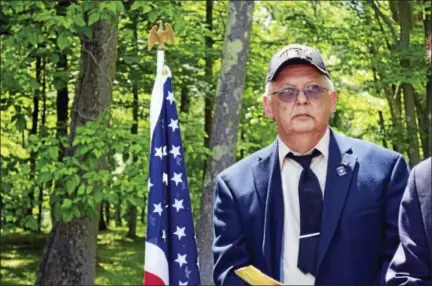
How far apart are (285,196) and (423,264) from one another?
0.61 meters

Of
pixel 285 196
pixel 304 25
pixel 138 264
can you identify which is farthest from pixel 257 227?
pixel 138 264

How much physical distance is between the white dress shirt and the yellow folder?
0.15 metres

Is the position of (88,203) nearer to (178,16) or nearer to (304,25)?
(178,16)

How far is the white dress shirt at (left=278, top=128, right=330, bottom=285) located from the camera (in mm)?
2529

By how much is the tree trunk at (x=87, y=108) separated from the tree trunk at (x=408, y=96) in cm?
643

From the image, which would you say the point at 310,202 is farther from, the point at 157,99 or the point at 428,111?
the point at 428,111

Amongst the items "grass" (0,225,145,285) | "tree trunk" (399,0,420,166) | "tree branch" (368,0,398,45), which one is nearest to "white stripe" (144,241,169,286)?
"grass" (0,225,145,285)

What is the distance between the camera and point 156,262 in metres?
3.53

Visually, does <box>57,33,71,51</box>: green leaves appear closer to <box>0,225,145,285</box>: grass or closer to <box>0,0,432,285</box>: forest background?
<box>0,0,432,285</box>: forest background

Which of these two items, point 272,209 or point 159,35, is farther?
point 159,35

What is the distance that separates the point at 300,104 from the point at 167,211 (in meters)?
1.29

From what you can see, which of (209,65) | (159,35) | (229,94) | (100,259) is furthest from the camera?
(100,259)

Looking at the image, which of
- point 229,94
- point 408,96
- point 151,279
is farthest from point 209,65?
point 151,279

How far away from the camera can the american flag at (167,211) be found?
11.6 ft
